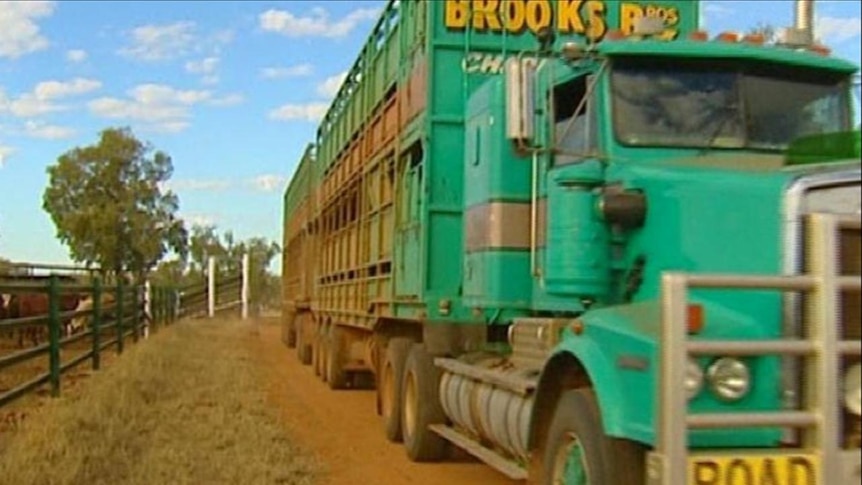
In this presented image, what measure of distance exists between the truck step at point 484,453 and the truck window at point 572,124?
6.88 feet

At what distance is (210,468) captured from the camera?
30.6 ft

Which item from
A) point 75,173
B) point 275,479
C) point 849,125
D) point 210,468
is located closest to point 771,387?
point 849,125

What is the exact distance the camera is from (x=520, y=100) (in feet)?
22.6

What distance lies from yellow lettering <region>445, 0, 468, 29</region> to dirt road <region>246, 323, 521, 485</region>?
4.01 metres

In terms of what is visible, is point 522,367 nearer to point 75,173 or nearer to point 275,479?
point 275,479

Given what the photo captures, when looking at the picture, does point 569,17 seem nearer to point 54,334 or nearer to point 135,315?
point 54,334

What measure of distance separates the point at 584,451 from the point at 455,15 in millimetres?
5300

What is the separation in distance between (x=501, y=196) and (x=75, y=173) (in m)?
49.8

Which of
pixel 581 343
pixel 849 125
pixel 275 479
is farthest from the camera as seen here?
pixel 275 479

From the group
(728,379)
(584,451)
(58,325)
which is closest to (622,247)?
(584,451)

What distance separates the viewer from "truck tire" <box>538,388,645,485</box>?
549 centimetres

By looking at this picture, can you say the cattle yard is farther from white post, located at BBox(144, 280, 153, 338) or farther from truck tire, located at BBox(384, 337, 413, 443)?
truck tire, located at BBox(384, 337, 413, 443)

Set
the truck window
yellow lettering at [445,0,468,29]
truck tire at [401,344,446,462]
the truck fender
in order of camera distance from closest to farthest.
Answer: the truck fender, the truck window, yellow lettering at [445,0,468,29], truck tire at [401,344,446,462]

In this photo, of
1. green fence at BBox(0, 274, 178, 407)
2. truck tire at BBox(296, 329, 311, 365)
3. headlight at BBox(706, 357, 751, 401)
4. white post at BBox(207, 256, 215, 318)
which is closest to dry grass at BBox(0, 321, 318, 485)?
green fence at BBox(0, 274, 178, 407)
